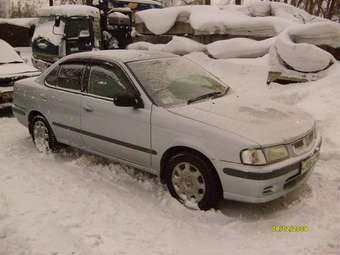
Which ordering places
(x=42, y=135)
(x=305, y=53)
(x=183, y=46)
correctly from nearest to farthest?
(x=42, y=135) → (x=305, y=53) → (x=183, y=46)

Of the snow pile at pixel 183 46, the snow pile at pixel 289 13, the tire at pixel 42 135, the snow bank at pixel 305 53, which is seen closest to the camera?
the tire at pixel 42 135

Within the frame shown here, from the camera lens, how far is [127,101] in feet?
14.5

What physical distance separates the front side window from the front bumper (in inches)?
61.7

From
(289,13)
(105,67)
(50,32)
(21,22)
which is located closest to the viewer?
(105,67)

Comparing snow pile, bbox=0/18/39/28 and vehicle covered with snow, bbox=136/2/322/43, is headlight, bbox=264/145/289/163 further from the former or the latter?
snow pile, bbox=0/18/39/28

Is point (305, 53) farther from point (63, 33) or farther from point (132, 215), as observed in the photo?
point (63, 33)

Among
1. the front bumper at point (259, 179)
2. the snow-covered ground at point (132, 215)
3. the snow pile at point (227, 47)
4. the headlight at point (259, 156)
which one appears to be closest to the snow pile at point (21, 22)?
the snow pile at point (227, 47)

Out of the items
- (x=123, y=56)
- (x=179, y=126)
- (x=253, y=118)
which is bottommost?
(x=179, y=126)

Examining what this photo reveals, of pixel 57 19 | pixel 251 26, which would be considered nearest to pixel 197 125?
pixel 251 26

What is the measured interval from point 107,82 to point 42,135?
176cm

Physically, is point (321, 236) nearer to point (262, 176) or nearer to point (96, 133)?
point (262, 176)

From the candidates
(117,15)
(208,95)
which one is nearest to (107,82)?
(208,95)

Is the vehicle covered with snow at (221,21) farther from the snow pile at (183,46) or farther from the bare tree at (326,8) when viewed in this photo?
the bare tree at (326,8)

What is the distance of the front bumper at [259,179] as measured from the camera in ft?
12.2
